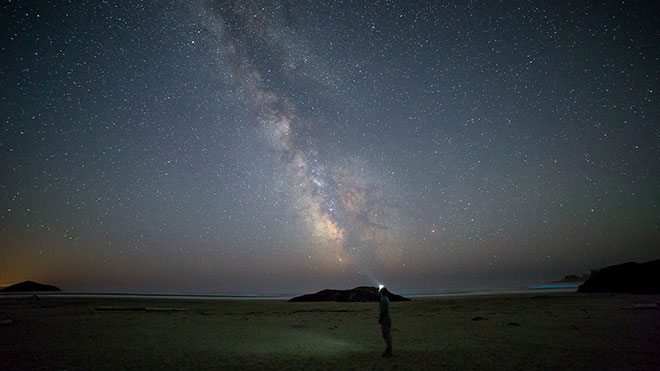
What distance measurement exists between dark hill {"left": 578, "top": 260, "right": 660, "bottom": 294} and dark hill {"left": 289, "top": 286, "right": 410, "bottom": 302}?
84.4 feet

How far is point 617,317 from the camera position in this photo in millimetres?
20250

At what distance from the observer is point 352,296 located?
149ft

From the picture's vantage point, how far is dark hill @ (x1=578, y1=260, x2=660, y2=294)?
38969 millimetres

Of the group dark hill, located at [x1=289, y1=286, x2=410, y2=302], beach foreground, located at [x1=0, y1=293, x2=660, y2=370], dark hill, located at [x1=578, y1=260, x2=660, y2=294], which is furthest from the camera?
dark hill, located at [x1=289, y1=286, x2=410, y2=302]

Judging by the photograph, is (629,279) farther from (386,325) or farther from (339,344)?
(386,325)

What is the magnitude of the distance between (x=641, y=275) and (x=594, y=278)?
6273mm

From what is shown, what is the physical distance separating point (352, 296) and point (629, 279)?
34687mm

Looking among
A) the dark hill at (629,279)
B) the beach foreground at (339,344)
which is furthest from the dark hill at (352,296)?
the dark hill at (629,279)

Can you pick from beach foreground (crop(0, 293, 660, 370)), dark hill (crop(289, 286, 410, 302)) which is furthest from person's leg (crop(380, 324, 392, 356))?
dark hill (crop(289, 286, 410, 302))

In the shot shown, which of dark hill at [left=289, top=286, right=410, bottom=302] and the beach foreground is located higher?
the beach foreground

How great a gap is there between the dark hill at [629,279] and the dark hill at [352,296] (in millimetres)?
25720

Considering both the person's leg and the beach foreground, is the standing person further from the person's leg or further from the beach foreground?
the beach foreground

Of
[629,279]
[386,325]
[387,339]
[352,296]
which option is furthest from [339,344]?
[629,279]

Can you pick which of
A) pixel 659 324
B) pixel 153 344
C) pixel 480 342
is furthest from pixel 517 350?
pixel 153 344
